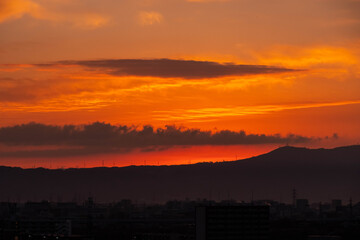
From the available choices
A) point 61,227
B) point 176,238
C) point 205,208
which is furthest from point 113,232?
point 205,208

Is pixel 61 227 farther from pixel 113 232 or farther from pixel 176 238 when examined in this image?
pixel 176 238

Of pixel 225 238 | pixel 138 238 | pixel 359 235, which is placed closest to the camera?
pixel 225 238

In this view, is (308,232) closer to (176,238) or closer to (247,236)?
(176,238)

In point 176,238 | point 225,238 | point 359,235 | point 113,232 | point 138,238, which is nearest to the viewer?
point 225,238

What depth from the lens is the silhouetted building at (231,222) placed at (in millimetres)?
121438

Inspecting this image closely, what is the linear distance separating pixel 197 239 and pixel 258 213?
9071 millimetres

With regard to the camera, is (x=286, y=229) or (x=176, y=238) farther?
(x=286, y=229)

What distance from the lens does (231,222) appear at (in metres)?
123

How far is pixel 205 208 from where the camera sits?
12300 centimetres

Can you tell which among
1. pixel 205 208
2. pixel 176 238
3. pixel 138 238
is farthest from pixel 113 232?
pixel 205 208

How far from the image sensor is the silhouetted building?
121438 millimetres

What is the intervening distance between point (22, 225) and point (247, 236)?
78.2m

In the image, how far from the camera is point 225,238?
121 m

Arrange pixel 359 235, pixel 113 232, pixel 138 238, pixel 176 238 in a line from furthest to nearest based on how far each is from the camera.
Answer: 1. pixel 113 232
2. pixel 359 235
3. pixel 138 238
4. pixel 176 238
